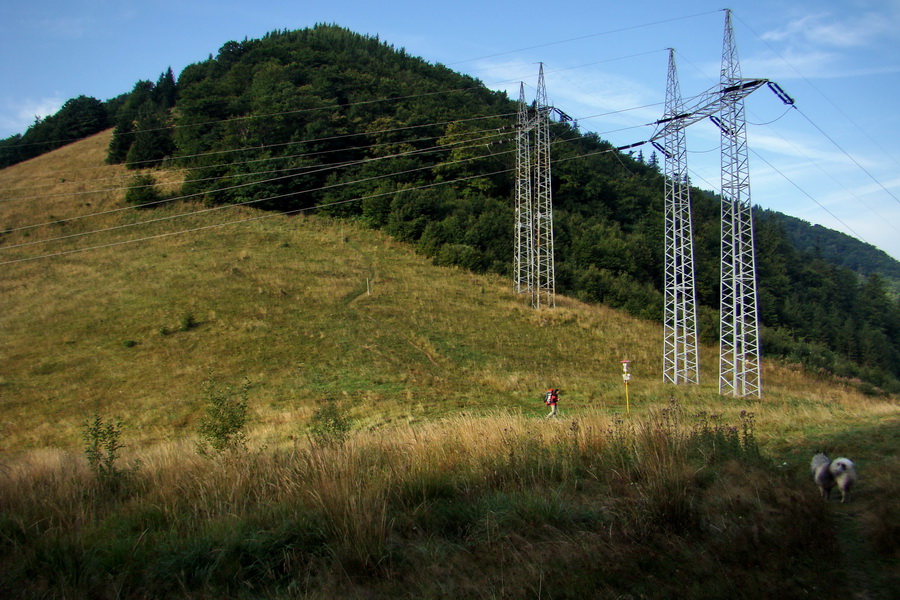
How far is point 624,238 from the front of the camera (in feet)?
224

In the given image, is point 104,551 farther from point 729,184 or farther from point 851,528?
point 729,184

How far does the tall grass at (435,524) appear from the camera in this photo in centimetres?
422

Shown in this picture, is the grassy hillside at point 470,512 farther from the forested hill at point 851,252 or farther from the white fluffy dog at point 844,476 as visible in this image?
the forested hill at point 851,252

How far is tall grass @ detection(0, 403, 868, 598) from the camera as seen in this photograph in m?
4.22

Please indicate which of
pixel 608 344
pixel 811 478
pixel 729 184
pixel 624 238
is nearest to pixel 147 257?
pixel 608 344

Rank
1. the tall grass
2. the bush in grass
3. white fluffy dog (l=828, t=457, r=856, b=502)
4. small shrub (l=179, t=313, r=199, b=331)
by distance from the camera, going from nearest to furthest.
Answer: the tall grass, white fluffy dog (l=828, t=457, r=856, b=502), small shrub (l=179, t=313, r=199, b=331), the bush in grass

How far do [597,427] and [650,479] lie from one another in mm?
2382

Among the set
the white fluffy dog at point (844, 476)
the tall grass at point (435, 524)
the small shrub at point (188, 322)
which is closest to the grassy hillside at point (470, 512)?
the tall grass at point (435, 524)

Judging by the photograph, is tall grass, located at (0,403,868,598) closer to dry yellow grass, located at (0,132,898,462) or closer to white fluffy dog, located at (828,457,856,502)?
white fluffy dog, located at (828,457,856,502)

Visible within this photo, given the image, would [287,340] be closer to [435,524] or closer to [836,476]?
[435,524]

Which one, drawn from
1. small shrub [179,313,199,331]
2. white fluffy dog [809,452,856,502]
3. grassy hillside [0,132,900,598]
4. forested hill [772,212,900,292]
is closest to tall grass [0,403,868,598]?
grassy hillside [0,132,900,598]

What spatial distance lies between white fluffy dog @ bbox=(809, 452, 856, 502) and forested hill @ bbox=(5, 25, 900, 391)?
129 ft

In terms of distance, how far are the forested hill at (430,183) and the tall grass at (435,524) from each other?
131 ft

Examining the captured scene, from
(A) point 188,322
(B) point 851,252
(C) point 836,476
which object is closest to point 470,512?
(C) point 836,476
